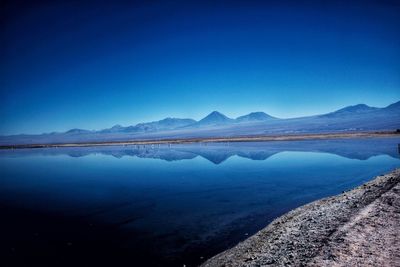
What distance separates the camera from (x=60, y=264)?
11219mm

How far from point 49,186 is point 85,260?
19985mm

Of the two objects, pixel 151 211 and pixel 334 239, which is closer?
pixel 334 239

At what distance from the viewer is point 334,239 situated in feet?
29.2

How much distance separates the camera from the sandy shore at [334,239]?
7.83m

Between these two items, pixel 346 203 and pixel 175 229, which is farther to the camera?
pixel 175 229

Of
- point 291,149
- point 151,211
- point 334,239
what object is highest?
point 334,239

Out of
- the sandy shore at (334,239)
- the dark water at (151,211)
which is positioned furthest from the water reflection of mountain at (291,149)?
the sandy shore at (334,239)

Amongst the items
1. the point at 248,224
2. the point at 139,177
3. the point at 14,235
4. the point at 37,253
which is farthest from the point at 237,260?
the point at 139,177

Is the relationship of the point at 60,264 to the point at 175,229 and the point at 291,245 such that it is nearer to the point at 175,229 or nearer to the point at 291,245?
the point at 175,229

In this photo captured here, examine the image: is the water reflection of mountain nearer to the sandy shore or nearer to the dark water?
the dark water

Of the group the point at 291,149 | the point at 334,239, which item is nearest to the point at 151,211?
the point at 334,239

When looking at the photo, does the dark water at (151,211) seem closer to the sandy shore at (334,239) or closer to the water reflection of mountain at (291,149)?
the sandy shore at (334,239)

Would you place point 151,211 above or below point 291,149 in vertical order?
below

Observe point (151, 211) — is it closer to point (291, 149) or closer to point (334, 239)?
point (334, 239)
